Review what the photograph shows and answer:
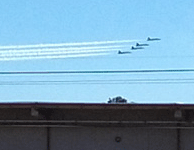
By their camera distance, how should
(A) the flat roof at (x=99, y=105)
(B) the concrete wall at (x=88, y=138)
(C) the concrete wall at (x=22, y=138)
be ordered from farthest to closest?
1. (C) the concrete wall at (x=22, y=138)
2. (B) the concrete wall at (x=88, y=138)
3. (A) the flat roof at (x=99, y=105)

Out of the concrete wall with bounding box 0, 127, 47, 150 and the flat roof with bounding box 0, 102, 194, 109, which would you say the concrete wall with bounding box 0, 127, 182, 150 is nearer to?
the concrete wall with bounding box 0, 127, 47, 150

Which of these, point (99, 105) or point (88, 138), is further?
point (88, 138)

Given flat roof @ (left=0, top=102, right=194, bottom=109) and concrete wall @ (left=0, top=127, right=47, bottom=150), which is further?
concrete wall @ (left=0, top=127, right=47, bottom=150)

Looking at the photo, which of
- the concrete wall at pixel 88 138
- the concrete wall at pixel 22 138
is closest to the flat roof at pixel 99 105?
the concrete wall at pixel 88 138

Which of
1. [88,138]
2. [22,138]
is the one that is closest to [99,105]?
[88,138]

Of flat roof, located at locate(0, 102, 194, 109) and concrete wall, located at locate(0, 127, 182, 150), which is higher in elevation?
flat roof, located at locate(0, 102, 194, 109)

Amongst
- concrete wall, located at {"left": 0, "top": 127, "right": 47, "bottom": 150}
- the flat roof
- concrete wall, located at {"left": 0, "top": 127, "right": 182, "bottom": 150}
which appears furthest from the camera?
concrete wall, located at {"left": 0, "top": 127, "right": 47, "bottom": 150}

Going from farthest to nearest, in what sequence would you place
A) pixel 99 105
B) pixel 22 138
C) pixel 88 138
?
pixel 22 138
pixel 88 138
pixel 99 105

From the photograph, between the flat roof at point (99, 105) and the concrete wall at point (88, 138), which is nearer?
the flat roof at point (99, 105)

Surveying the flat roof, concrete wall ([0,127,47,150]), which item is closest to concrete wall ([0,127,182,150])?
concrete wall ([0,127,47,150])

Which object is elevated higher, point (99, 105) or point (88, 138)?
point (99, 105)

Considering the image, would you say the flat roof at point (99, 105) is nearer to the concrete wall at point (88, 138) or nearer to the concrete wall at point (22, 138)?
the concrete wall at point (88, 138)

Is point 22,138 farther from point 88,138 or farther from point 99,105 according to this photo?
point 99,105

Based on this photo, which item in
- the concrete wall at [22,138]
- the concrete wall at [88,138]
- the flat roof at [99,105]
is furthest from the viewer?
the concrete wall at [22,138]
